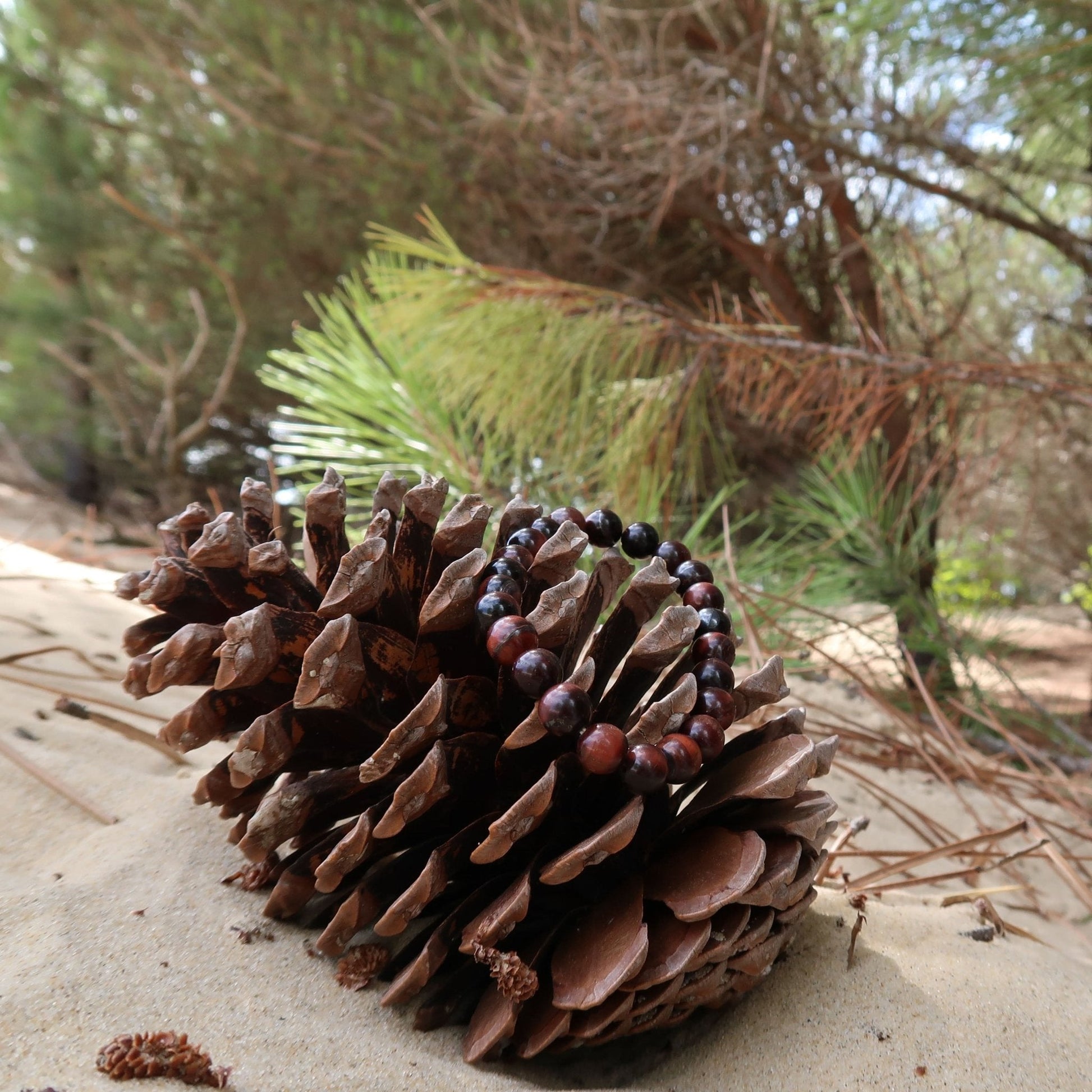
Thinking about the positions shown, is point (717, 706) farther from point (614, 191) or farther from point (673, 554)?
point (614, 191)

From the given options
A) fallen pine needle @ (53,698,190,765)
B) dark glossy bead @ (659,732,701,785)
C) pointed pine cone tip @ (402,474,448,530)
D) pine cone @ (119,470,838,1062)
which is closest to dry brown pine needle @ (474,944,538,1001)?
pine cone @ (119,470,838,1062)

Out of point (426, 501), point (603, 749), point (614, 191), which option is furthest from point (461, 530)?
point (614, 191)

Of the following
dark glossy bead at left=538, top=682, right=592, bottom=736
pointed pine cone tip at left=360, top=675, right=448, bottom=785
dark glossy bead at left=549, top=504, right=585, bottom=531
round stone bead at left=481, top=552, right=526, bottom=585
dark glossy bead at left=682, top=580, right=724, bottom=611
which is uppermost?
dark glossy bead at left=549, top=504, right=585, bottom=531

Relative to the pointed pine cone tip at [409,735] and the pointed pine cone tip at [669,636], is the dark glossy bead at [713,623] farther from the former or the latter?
the pointed pine cone tip at [409,735]

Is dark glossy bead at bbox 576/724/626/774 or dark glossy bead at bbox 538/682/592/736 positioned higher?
dark glossy bead at bbox 538/682/592/736

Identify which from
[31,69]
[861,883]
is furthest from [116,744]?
[31,69]

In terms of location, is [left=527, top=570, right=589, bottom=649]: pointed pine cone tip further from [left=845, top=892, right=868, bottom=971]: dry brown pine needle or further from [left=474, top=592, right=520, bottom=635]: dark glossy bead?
[left=845, top=892, right=868, bottom=971]: dry brown pine needle

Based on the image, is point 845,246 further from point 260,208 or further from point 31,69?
point 31,69
